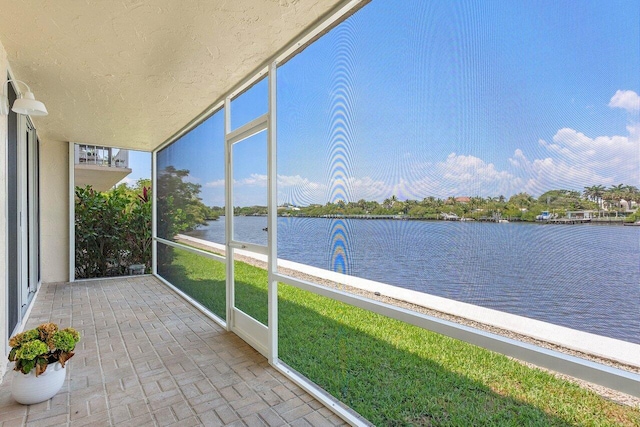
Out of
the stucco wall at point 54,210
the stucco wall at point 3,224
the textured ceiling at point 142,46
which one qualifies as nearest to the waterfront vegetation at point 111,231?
the stucco wall at point 54,210

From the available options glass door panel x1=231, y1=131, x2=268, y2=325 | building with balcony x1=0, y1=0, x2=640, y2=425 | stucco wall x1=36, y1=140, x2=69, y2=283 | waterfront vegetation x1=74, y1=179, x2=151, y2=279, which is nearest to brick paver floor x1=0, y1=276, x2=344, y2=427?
building with balcony x1=0, y1=0, x2=640, y2=425

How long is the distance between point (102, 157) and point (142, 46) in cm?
748

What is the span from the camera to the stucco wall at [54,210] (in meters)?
5.88

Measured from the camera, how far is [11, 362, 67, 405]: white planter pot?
7.30 ft

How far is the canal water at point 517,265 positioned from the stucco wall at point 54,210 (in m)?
6.06

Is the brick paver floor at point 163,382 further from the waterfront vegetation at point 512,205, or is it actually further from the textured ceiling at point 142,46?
the textured ceiling at point 142,46

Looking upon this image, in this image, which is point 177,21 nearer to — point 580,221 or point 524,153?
point 524,153

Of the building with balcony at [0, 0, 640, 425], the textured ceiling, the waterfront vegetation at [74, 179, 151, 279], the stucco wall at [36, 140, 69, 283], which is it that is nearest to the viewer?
the building with balcony at [0, 0, 640, 425]

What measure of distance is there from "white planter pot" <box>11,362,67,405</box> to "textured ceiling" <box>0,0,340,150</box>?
2.29m

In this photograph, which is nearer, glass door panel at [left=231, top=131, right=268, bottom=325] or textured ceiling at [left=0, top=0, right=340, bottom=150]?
textured ceiling at [left=0, top=0, right=340, bottom=150]

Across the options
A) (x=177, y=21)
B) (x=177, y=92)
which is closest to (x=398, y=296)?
(x=177, y=21)

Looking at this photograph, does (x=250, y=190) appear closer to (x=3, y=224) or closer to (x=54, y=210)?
(x=3, y=224)

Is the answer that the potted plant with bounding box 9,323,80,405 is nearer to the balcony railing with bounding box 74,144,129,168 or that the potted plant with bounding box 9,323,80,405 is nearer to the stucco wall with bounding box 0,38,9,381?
the stucco wall with bounding box 0,38,9,381

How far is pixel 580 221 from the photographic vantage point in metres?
1.16
